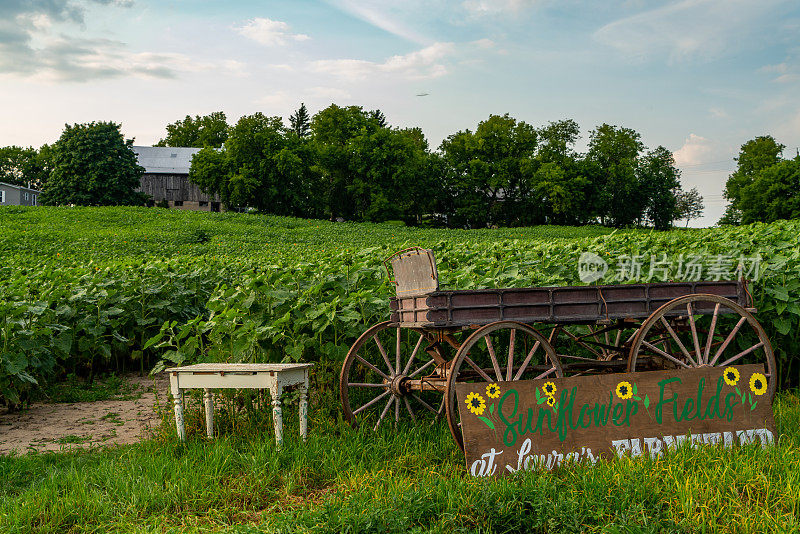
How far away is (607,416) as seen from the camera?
191 inches

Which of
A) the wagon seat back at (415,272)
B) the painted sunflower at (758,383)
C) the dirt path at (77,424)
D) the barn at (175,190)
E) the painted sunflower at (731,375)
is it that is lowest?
the dirt path at (77,424)

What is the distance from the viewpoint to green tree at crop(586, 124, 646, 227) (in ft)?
236

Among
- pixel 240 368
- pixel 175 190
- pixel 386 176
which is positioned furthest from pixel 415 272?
pixel 175 190

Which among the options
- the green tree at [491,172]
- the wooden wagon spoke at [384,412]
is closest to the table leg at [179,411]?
the wooden wagon spoke at [384,412]

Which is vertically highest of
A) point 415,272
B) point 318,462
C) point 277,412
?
point 415,272

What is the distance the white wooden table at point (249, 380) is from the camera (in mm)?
5219

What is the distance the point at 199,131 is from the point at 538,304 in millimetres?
89616

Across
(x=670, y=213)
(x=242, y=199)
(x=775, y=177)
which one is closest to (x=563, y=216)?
(x=670, y=213)

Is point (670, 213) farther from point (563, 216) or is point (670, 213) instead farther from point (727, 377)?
point (727, 377)

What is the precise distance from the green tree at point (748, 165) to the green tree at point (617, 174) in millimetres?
12369

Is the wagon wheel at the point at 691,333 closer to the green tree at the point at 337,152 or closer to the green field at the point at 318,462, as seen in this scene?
the green field at the point at 318,462

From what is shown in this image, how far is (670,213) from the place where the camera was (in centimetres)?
7562

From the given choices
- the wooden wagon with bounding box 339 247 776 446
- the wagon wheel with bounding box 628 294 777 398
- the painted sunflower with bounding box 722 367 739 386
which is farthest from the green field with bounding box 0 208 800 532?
the wagon wheel with bounding box 628 294 777 398

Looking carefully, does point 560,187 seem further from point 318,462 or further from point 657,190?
point 318,462
